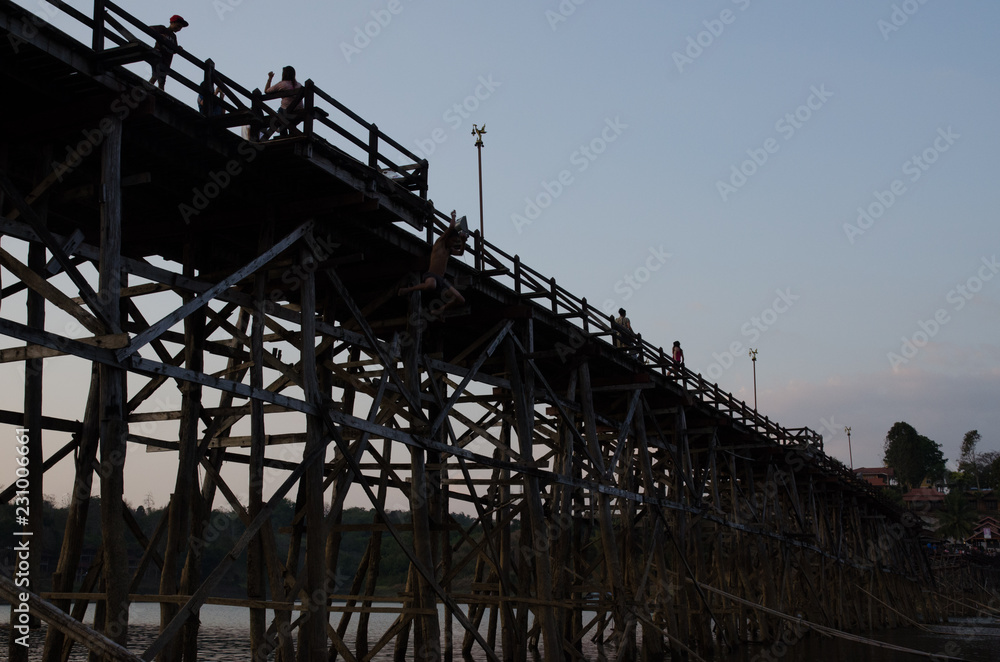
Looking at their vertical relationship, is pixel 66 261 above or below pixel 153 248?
below

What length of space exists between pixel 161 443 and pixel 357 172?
506 centimetres

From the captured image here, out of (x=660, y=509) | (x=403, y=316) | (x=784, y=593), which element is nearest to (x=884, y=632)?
(x=784, y=593)

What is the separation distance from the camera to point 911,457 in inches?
5945

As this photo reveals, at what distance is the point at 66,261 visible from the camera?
27.3ft

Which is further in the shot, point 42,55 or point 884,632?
point 884,632

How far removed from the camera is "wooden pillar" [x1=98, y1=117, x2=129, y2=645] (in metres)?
8.65

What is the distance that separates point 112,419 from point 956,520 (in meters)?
118

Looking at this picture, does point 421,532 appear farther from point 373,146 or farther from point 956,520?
point 956,520

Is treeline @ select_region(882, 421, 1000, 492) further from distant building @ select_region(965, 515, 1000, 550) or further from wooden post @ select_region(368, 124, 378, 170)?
wooden post @ select_region(368, 124, 378, 170)

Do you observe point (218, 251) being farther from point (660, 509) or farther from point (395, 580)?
point (395, 580)

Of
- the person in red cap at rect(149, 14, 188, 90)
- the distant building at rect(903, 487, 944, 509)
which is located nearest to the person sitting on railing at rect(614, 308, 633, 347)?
the person in red cap at rect(149, 14, 188, 90)

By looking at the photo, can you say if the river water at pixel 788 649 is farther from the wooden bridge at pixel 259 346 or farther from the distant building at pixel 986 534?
the distant building at pixel 986 534

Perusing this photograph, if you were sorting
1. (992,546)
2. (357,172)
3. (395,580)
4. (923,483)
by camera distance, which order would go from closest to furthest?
(357,172), (395,580), (992,546), (923,483)

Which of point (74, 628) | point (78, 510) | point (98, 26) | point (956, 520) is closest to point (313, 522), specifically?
point (78, 510)
